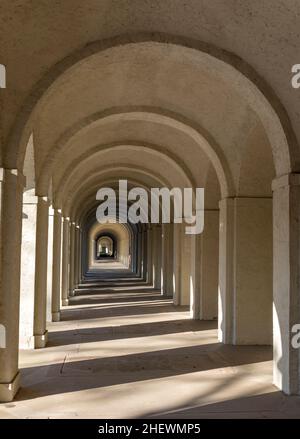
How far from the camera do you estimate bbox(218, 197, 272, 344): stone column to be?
35.0 feet

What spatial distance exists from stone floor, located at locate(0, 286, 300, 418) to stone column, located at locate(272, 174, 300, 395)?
0.32m

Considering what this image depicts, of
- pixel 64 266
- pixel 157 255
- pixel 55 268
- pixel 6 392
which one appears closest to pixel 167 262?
pixel 157 255

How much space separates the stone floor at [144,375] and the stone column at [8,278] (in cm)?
35

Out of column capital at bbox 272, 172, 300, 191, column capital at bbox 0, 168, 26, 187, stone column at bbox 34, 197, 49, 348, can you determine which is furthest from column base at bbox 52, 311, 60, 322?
column capital at bbox 272, 172, 300, 191

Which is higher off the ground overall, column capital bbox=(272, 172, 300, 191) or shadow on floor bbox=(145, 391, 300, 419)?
column capital bbox=(272, 172, 300, 191)

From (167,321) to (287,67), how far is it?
8.55m

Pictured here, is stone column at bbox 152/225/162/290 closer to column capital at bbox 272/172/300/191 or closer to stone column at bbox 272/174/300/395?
stone column at bbox 272/174/300/395

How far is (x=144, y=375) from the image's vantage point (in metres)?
8.13

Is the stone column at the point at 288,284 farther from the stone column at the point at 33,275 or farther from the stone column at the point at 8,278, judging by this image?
the stone column at the point at 33,275

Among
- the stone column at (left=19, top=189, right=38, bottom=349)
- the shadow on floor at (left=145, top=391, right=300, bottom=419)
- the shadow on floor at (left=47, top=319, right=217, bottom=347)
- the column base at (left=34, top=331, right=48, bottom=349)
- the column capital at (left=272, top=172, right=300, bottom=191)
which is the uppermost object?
the column capital at (left=272, top=172, right=300, bottom=191)

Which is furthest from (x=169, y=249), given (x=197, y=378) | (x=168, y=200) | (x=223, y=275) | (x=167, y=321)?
(x=197, y=378)

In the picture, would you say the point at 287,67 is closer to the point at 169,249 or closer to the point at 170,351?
the point at 170,351

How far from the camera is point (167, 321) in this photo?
1415cm

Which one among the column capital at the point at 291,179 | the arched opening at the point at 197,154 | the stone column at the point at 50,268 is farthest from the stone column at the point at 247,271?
the stone column at the point at 50,268
